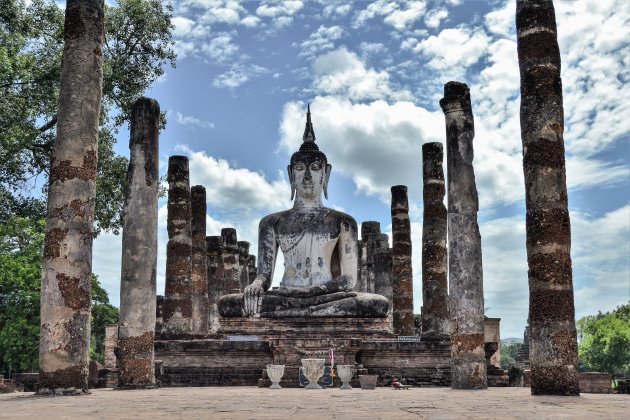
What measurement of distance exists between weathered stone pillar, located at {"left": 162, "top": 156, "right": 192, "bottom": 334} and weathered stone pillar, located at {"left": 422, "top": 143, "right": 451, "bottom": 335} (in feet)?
20.3

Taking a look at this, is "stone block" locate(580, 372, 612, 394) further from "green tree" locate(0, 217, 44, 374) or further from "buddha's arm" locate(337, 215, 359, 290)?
"green tree" locate(0, 217, 44, 374)

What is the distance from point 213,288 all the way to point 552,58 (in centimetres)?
1992

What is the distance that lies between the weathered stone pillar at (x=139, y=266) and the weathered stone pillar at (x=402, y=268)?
39.4 ft

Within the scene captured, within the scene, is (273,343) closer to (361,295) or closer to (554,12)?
(361,295)

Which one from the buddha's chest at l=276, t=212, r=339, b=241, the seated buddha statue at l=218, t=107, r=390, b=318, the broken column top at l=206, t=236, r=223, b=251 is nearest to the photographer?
the seated buddha statue at l=218, t=107, r=390, b=318

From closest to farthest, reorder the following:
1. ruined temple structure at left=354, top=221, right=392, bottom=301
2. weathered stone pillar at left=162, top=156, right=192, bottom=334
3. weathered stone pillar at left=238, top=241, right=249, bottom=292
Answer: weathered stone pillar at left=162, top=156, right=192, bottom=334, ruined temple structure at left=354, top=221, right=392, bottom=301, weathered stone pillar at left=238, top=241, right=249, bottom=292

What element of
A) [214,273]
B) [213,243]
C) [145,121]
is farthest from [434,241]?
[214,273]

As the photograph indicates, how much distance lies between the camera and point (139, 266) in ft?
38.4

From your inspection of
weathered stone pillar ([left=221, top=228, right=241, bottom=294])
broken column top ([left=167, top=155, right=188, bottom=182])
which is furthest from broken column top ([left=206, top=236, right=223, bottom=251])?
broken column top ([left=167, top=155, right=188, bottom=182])

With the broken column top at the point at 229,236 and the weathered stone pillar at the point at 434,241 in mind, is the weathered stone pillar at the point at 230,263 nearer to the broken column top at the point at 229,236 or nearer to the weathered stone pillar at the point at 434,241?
the broken column top at the point at 229,236

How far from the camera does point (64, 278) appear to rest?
9656mm

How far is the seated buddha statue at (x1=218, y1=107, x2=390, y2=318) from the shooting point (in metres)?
17.6

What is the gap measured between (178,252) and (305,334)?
5.31 metres

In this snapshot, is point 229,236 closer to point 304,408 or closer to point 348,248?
point 348,248
